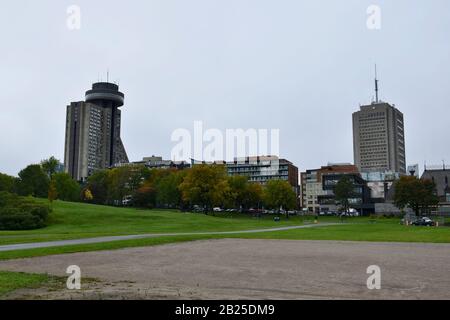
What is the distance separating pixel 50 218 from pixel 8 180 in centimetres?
3962

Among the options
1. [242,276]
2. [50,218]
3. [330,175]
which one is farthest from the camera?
[330,175]

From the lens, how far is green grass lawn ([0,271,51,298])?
40.7ft

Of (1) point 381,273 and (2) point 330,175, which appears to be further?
(2) point 330,175

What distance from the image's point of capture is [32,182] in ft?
312

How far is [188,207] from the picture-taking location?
137250 mm

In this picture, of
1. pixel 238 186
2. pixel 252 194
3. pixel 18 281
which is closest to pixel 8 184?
pixel 238 186

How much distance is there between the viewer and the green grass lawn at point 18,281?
12.4 metres

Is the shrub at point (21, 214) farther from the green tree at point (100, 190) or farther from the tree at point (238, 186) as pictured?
the green tree at point (100, 190)

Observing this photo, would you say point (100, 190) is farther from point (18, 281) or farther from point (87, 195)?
point (18, 281)

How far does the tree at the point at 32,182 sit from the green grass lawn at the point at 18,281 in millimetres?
85794

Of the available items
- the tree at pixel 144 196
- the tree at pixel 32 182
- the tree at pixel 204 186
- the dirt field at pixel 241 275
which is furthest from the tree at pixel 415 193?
the dirt field at pixel 241 275

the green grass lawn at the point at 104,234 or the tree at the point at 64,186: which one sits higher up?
the tree at the point at 64,186
